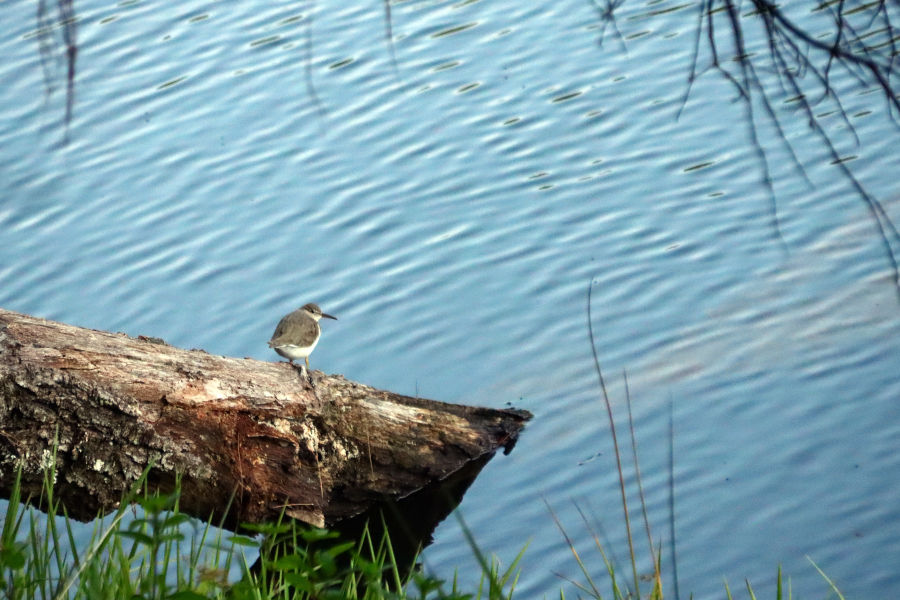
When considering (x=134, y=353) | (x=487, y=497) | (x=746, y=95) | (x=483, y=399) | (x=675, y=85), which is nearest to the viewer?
(x=746, y=95)

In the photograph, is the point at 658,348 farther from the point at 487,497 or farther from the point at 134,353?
the point at 134,353

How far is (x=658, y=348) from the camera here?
7.24 metres

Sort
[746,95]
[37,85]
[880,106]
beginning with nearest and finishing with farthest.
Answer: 1. [746,95]
2. [880,106]
3. [37,85]

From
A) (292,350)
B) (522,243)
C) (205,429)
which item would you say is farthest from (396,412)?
(522,243)

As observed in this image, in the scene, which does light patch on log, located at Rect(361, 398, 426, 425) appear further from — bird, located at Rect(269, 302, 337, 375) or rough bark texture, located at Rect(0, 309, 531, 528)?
bird, located at Rect(269, 302, 337, 375)

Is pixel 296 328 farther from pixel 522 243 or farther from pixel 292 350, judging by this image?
pixel 522 243

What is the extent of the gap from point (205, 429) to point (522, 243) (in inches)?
139

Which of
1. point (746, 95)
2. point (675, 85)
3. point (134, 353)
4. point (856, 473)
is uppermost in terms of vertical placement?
point (746, 95)

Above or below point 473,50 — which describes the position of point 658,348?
below

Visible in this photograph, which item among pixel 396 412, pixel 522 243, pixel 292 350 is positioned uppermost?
pixel 292 350

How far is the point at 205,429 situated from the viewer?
5.86m

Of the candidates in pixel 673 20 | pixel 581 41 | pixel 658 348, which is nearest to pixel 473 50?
pixel 581 41

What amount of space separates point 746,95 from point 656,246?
5461 mm

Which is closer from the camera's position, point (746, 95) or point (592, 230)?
point (746, 95)
